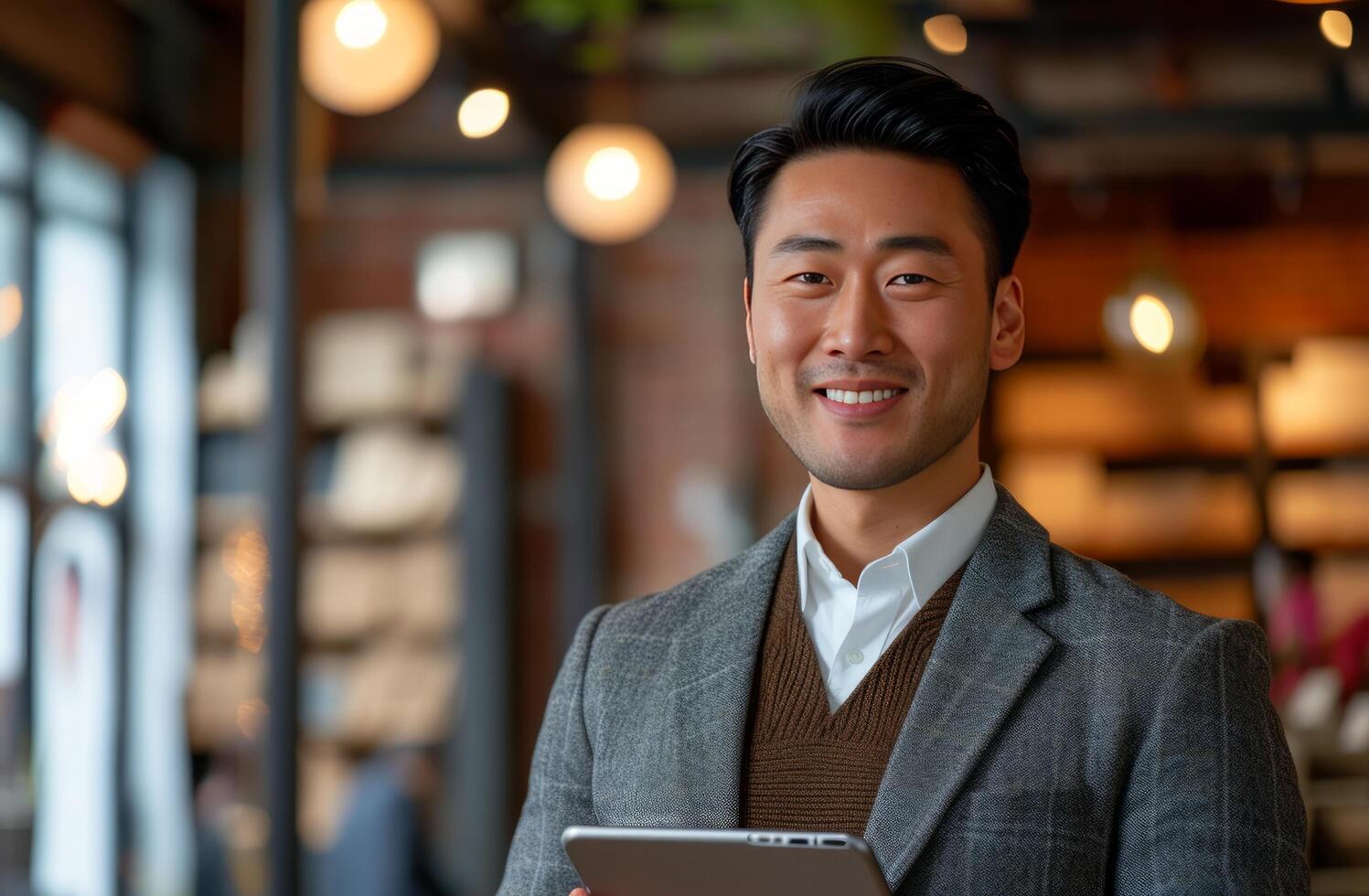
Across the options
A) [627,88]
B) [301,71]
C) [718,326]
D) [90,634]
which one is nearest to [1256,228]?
[718,326]

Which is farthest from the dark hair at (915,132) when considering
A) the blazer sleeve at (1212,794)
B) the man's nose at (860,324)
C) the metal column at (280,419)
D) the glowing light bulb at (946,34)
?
the glowing light bulb at (946,34)

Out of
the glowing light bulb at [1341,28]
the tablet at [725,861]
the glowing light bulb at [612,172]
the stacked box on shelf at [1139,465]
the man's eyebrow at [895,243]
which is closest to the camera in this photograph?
the tablet at [725,861]

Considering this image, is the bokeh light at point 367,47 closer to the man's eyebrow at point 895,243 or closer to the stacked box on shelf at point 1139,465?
the man's eyebrow at point 895,243

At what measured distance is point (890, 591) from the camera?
131cm

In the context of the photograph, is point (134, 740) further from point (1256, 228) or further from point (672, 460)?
point (1256, 228)

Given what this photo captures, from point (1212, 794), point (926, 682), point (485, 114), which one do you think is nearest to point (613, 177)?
point (485, 114)

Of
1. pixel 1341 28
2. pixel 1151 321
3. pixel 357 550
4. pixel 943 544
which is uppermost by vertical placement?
pixel 1341 28

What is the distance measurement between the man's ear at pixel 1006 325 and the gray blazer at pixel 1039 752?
13 centimetres

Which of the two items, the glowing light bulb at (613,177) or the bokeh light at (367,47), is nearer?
the bokeh light at (367,47)

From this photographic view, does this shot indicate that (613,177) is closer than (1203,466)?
Yes

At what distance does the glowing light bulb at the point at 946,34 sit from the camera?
13.3 ft

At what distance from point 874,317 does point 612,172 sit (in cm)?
384

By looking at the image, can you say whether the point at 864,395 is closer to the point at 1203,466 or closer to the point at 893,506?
the point at 893,506

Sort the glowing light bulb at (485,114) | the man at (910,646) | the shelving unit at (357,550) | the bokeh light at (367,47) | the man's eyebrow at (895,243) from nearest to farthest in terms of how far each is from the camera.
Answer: the man at (910,646)
the man's eyebrow at (895,243)
the bokeh light at (367,47)
the glowing light bulb at (485,114)
the shelving unit at (357,550)
